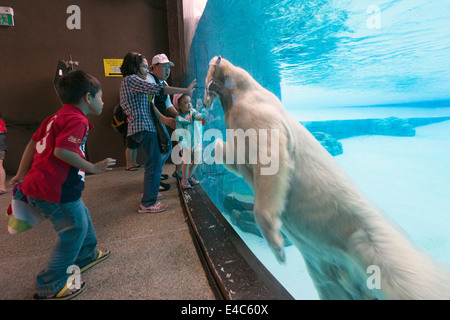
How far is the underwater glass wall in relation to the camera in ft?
2.32

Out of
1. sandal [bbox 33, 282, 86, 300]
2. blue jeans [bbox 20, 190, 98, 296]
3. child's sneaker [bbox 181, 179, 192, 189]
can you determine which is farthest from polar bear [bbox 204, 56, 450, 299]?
child's sneaker [bbox 181, 179, 192, 189]

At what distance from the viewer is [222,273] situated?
135cm

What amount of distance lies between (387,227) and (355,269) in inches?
8.2

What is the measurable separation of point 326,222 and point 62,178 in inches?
55.9

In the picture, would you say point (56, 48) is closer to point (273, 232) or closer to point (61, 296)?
point (61, 296)

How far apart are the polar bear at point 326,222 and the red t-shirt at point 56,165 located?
92 cm

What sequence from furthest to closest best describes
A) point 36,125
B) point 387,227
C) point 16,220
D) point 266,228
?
point 36,125 → point 16,220 → point 266,228 → point 387,227

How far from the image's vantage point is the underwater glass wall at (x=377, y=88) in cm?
71

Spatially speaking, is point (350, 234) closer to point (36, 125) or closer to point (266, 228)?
point (266, 228)

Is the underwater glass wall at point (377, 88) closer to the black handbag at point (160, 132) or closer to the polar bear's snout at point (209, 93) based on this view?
the polar bear's snout at point (209, 93)

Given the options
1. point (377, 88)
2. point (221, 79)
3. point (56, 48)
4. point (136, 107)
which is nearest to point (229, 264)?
point (221, 79)

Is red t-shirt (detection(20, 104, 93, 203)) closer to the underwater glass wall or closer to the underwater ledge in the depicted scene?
the underwater ledge

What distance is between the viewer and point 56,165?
50.3 inches

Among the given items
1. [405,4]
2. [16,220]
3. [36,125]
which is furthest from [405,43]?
[36,125]
